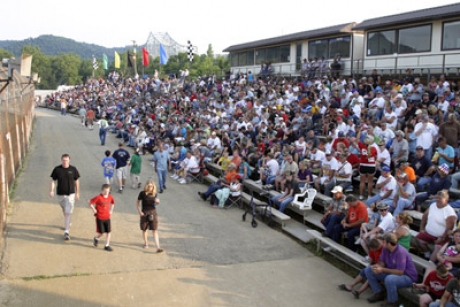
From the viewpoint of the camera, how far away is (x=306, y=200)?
1176cm

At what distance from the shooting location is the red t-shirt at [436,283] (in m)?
6.80

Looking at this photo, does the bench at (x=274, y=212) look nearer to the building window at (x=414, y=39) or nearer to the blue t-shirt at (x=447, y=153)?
the blue t-shirt at (x=447, y=153)

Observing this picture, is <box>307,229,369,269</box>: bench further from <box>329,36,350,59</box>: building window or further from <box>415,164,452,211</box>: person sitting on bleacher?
<box>329,36,350,59</box>: building window

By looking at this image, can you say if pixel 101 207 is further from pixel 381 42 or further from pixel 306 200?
pixel 381 42

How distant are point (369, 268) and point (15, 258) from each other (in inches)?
274

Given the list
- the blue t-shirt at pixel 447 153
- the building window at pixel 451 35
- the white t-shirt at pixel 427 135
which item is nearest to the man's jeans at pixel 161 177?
the white t-shirt at pixel 427 135

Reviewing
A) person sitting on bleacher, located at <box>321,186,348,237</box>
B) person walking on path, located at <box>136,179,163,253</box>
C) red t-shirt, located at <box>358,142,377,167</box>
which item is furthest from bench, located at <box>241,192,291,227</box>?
person walking on path, located at <box>136,179,163,253</box>

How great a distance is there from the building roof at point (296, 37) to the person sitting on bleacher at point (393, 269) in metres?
21.0

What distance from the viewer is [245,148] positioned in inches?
653

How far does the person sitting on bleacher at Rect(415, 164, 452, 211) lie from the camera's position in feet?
31.2

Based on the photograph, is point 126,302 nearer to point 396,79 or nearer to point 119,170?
point 119,170

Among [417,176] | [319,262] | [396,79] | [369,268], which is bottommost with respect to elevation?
[319,262]

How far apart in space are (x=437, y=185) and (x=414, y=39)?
48.4ft

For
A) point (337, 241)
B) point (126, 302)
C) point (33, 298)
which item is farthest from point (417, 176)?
point (33, 298)
